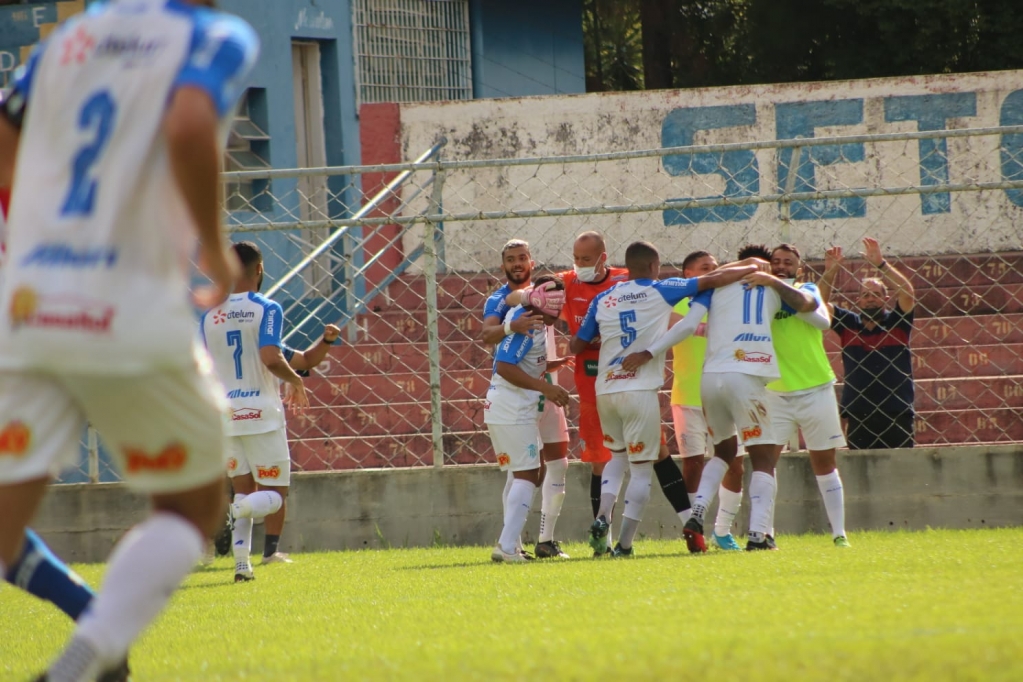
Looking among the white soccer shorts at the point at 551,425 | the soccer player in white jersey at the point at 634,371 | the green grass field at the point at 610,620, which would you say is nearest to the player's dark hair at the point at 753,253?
the soccer player in white jersey at the point at 634,371

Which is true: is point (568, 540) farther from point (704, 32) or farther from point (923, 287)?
point (704, 32)

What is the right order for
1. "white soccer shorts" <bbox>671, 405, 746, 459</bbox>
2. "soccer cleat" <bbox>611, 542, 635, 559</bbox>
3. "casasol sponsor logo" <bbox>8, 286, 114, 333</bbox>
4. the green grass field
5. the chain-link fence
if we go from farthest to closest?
the chain-link fence < "white soccer shorts" <bbox>671, 405, 746, 459</bbox> < "soccer cleat" <bbox>611, 542, 635, 559</bbox> < the green grass field < "casasol sponsor logo" <bbox>8, 286, 114, 333</bbox>

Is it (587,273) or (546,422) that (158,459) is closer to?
(546,422)

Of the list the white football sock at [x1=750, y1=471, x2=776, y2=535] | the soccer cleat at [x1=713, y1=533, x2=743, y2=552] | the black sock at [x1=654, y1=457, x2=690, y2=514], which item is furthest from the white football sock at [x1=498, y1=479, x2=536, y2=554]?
the white football sock at [x1=750, y1=471, x2=776, y2=535]

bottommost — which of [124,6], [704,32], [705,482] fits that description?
[705,482]

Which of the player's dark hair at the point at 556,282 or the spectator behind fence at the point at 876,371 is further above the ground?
the player's dark hair at the point at 556,282

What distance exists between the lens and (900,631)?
4215 millimetres

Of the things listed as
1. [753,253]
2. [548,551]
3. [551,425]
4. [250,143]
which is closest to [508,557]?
[548,551]

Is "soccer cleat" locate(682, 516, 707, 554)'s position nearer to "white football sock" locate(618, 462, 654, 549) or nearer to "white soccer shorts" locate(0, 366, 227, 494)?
"white football sock" locate(618, 462, 654, 549)

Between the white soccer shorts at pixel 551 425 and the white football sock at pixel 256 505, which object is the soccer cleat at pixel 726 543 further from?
the white football sock at pixel 256 505

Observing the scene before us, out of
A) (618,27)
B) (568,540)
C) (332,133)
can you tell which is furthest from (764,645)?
(618,27)

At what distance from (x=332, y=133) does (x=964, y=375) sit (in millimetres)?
9713

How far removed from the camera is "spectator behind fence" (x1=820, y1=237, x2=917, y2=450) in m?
10.0

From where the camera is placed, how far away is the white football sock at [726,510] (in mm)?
8734
